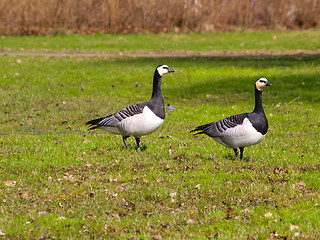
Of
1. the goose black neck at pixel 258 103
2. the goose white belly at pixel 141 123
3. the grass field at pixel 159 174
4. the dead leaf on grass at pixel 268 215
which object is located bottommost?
the grass field at pixel 159 174

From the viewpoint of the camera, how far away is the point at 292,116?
16.8 m

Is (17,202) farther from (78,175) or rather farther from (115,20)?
(115,20)

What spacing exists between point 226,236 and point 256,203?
5.27 ft

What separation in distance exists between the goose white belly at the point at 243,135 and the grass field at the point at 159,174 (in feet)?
2.42

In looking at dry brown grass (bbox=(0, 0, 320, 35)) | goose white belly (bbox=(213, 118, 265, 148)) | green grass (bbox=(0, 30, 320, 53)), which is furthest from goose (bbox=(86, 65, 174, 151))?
dry brown grass (bbox=(0, 0, 320, 35))

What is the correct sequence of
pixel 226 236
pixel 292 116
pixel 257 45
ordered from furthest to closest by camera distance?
1. pixel 257 45
2. pixel 292 116
3. pixel 226 236

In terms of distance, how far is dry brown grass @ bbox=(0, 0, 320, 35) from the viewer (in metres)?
40.4

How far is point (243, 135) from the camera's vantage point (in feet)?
33.1

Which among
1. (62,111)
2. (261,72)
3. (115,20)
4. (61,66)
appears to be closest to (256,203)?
(62,111)

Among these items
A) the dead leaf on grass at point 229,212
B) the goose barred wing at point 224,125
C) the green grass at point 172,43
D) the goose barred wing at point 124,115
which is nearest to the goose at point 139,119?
the goose barred wing at point 124,115

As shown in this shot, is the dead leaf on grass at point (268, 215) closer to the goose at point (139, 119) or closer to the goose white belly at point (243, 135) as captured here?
the goose white belly at point (243, 135)

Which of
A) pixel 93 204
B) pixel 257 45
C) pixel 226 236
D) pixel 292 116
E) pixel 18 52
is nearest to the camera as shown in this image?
pixel 226 236

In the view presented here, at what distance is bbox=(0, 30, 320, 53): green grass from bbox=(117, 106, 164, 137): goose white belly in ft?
76.0

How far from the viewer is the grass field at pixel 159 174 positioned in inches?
313
